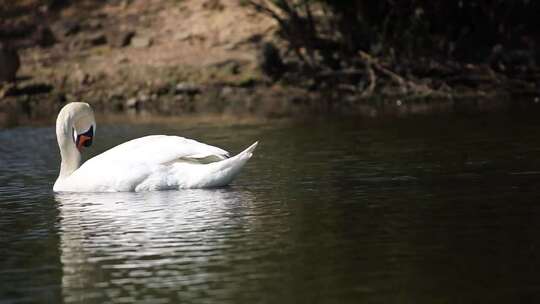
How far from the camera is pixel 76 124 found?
14859 millimetres

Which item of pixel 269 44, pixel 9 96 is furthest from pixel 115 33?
pixel 269 44

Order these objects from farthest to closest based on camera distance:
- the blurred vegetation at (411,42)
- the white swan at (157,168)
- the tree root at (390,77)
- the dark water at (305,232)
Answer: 1. the blurred vegetation at (411,42)
2. the tree root at (390,77)
3. the white swan at (157,168)
4. the dark water at (305,232)

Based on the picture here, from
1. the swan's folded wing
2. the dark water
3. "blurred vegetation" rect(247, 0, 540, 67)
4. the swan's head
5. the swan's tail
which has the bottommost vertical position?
the dark water

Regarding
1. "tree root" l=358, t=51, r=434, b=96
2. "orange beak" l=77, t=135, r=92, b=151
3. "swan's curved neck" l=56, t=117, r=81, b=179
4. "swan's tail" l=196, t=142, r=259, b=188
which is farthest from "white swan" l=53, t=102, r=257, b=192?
"tree root" l=358, t=51, r=434, b=96

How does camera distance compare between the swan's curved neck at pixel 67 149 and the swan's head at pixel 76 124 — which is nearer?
the swan's curved neck at pixel 67 149

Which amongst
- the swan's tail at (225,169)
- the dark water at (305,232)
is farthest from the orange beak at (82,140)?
the swan's tail at (225,169)

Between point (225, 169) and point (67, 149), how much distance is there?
2151 mm

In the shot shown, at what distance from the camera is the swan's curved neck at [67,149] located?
1450 cm

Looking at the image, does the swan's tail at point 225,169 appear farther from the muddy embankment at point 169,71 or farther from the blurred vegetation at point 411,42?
the blurred vegetation at point 411,42

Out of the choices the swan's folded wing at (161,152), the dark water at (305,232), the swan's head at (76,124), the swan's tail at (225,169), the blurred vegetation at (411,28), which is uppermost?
the blurred vegetation at (411,28)

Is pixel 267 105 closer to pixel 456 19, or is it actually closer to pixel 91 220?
pixel 456 19

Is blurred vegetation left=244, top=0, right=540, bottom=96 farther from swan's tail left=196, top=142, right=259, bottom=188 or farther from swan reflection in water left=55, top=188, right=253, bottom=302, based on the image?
swan reflection in water left=55, top=188, right=253, bottom=302

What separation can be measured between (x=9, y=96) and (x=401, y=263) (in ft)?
68.2

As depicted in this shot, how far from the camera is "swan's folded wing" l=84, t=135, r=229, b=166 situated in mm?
13375
